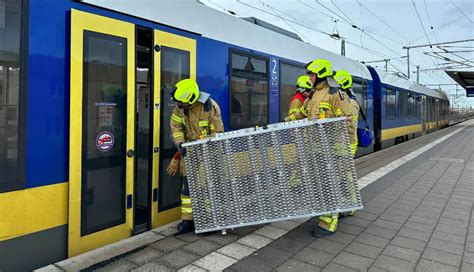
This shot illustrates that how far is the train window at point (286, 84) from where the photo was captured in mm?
5973

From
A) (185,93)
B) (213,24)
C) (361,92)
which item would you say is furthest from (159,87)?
(361,92)

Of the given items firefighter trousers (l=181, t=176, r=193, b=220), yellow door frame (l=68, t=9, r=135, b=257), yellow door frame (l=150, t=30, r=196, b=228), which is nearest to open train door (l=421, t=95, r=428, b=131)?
yellow door frame (l=150, t=30, r=196, b=228)

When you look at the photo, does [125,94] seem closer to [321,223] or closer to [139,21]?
[139,21]

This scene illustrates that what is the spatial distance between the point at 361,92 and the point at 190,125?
7.45 m

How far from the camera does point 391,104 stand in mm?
12469

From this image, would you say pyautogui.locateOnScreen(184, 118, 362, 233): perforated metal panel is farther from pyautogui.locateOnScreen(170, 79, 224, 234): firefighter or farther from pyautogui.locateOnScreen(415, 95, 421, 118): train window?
pyautogui.locateOnScreen(415, 95, 421, 118): train window

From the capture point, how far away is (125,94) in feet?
11.4

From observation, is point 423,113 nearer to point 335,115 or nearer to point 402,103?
point 402,103

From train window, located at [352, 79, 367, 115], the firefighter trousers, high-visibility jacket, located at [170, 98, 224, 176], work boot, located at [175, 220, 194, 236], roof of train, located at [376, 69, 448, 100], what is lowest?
work boot, located at [175, 220, 194, 236]

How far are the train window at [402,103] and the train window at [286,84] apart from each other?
29.4 feet

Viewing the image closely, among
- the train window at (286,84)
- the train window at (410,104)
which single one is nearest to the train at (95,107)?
the train window at (286,84)

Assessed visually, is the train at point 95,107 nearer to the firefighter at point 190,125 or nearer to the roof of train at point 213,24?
the roof of train at point 213,24

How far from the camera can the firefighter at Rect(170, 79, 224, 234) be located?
3.81 metres

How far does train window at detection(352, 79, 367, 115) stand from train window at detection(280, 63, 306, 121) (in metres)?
3.82
